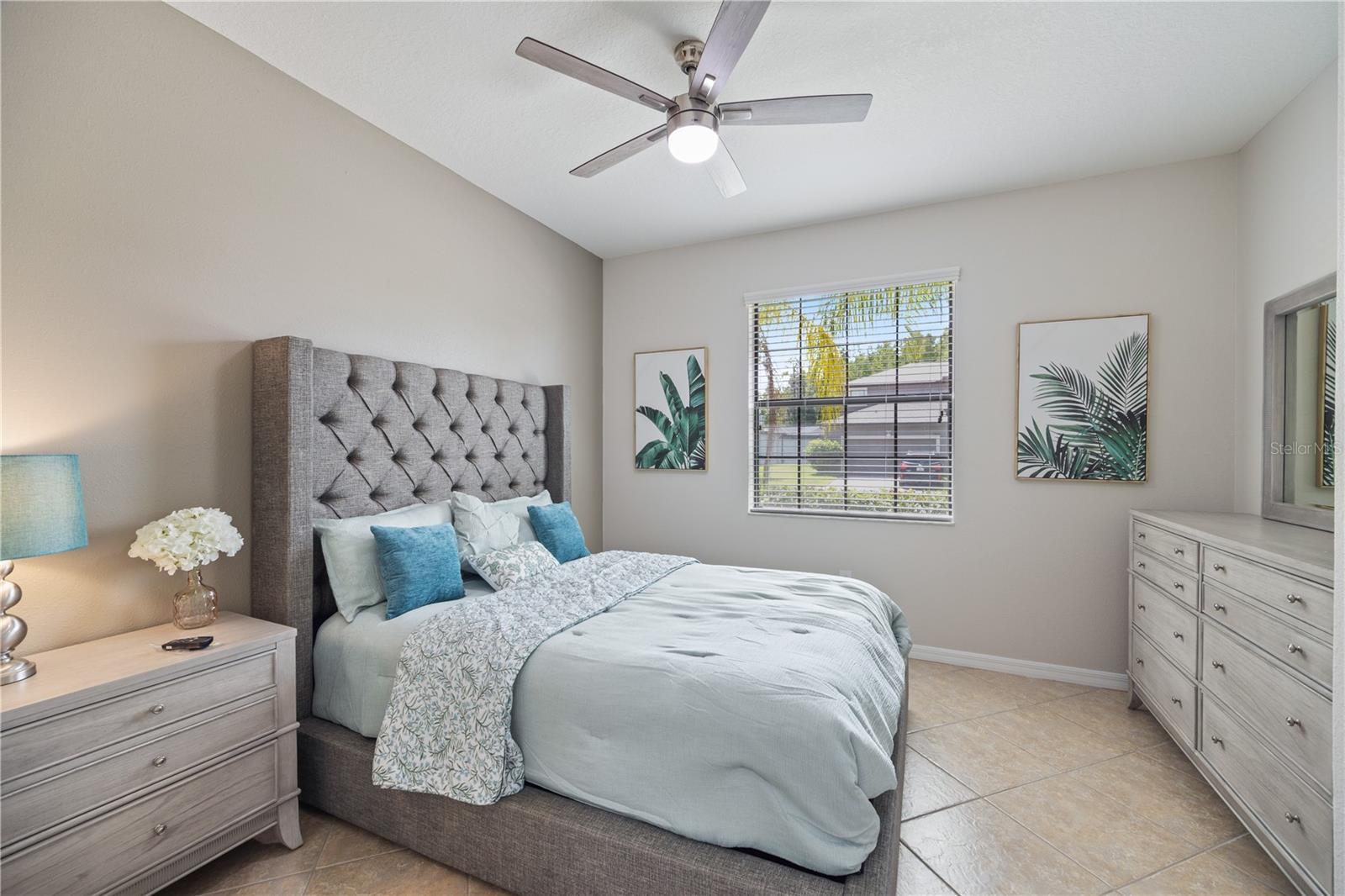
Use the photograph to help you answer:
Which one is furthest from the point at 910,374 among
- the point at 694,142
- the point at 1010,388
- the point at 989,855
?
the point at 989,855

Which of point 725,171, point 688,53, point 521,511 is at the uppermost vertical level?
point 688,53

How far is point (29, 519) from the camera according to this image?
137 cm

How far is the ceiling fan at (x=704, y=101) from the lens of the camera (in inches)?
66.3

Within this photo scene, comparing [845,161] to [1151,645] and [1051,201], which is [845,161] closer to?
[1051,201]

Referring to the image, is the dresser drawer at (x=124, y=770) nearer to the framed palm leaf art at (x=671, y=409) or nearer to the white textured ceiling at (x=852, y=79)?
the white textured ceiling at (x=852, y=79)

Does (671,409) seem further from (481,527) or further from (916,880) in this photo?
(916,880)

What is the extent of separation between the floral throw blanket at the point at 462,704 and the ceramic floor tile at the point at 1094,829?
5.60ft

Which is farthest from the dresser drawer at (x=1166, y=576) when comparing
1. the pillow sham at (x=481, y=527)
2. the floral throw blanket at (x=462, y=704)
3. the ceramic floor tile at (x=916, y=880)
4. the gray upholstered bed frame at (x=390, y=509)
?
the pillow sham at (x=481, y=527)

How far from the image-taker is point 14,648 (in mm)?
1521

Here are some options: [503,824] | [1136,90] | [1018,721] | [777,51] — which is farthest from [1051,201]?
[503,824]

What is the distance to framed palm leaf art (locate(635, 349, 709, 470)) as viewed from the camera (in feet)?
13.2

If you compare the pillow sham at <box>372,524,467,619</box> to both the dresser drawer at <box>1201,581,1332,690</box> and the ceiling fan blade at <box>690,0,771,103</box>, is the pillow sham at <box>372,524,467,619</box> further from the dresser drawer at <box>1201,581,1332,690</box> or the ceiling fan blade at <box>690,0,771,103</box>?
the dresser drawer at <box>1201,581,1332,690</box>

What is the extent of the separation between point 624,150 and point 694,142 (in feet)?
1.17

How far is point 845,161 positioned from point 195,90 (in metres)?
2.69
